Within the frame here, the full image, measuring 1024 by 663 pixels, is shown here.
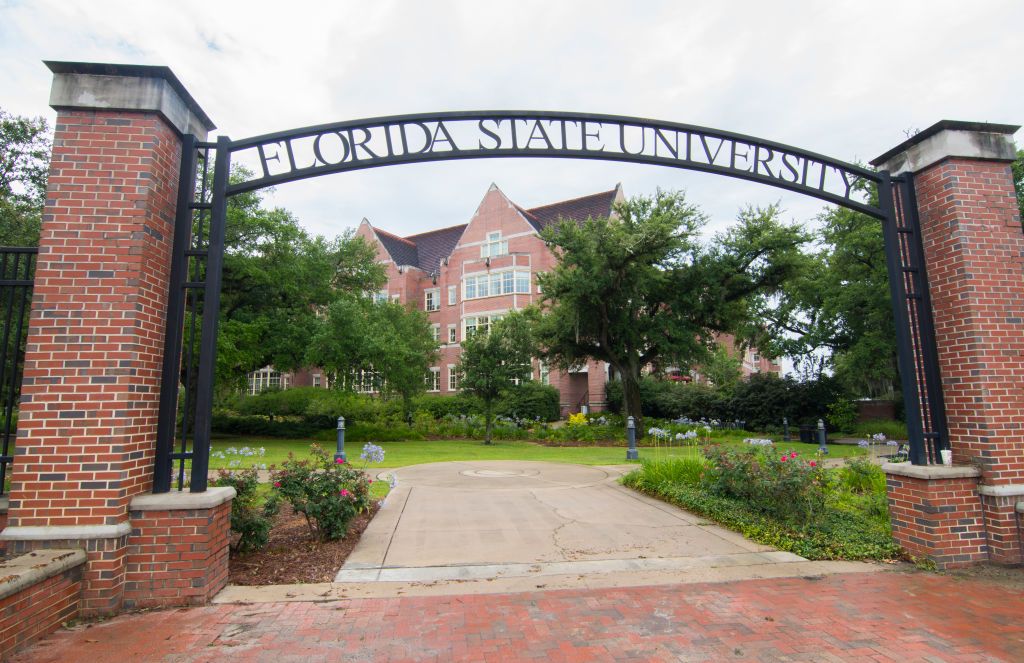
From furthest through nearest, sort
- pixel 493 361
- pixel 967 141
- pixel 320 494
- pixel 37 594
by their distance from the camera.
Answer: pixel 493 361, pixel 320 494, pixel 967 141, pixel 37 594

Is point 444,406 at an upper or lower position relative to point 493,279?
lower

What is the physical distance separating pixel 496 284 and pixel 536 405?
9.50 meters

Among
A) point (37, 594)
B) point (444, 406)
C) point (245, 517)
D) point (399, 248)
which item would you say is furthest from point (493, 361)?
point (399, 248)

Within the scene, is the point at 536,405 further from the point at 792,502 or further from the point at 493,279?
the point at 792,502

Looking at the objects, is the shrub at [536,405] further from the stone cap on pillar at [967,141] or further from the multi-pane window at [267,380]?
the stone cap on pillar at [967,141]

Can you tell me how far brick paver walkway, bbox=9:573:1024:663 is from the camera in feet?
11.7

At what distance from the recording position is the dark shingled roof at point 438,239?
39.5 m

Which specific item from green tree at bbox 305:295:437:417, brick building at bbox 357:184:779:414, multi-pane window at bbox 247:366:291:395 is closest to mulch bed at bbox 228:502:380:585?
green tree at bbox 305:295:437:417

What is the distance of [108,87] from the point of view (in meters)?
4.66

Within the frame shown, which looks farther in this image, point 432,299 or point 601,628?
point 432,299

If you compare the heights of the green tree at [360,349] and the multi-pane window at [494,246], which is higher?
the multi-pane window at [494,246]

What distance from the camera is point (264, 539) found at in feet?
18.4

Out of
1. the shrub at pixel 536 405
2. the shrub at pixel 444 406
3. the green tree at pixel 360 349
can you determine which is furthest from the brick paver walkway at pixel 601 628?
the shrub at pixel 444 406

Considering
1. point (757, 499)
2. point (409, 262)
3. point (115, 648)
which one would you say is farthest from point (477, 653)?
point (409, 262)
